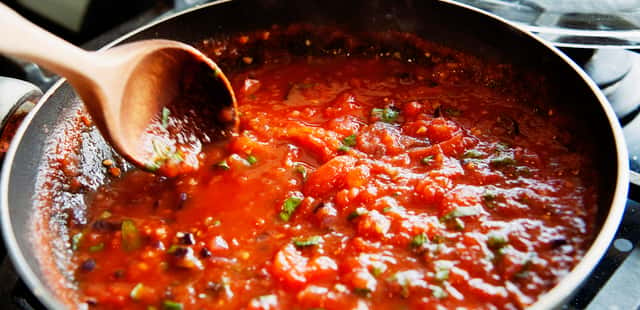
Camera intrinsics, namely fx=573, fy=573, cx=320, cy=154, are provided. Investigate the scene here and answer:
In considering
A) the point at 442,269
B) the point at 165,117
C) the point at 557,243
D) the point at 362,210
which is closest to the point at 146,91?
the point at 165,117

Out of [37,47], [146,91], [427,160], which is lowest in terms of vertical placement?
[427,160]

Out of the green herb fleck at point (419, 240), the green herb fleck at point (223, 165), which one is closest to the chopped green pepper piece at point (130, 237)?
the green herb fleck at point (223, 165)

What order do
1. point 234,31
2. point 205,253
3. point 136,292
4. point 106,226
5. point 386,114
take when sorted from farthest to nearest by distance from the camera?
1. point 234,31
2. point 386,114
3. point 106,226
4. point 205,253
5. point 136,292

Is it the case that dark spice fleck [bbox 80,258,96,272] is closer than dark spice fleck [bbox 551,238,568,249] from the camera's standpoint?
No

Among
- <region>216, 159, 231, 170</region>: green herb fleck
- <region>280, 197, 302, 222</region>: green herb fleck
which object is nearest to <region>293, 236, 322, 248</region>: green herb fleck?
<region>280, 197, 302, 222</region>: green herb fleck

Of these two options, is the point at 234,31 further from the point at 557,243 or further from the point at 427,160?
the point at 557,243

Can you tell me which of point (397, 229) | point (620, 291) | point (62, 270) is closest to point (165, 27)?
point (62, 270)

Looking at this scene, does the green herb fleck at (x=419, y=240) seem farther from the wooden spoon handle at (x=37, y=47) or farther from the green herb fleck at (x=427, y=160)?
the wooden spoon handle at (x=37, y=47)

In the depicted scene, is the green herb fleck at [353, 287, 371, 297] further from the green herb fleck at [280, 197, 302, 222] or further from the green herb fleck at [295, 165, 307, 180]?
the green herb fleck at [295, 165, 307, 180]

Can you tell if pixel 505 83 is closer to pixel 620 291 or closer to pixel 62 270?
pixel 620 291
